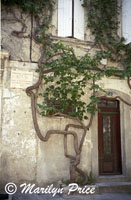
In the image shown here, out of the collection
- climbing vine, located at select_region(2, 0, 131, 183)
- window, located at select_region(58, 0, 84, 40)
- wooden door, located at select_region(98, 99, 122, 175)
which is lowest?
wooden door, located at select_region(98, 99, 122, 175)

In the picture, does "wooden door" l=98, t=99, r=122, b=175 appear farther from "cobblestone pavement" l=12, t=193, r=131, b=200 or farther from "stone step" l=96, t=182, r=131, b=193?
"cobblestone pavement" l=12, t=193, r=131, b=200

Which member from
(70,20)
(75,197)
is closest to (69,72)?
(70,20)

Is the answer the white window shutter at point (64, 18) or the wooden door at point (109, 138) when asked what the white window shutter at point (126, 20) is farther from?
the wooden door at point (109, 138)

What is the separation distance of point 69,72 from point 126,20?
2.81m

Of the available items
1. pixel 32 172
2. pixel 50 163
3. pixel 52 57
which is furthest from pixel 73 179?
pixel 52 57

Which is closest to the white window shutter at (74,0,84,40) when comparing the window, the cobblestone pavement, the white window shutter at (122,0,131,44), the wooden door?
the window

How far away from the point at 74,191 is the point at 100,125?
7.00 feet

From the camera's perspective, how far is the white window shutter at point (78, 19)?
662 centimetres

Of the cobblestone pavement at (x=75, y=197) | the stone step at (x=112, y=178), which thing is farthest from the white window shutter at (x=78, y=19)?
the cobblestone pavement at (x=75, y=197)

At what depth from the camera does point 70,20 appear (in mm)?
6582

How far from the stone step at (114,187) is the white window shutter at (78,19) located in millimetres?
4240

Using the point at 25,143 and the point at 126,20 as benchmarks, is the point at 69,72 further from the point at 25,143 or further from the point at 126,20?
the point at 126,20

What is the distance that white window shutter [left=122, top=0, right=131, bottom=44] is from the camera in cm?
688

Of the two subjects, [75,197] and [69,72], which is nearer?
[75,197]
